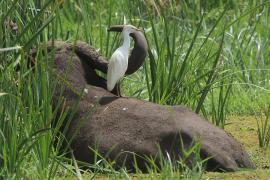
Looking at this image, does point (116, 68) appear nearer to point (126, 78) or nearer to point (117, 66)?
point (117, 66)

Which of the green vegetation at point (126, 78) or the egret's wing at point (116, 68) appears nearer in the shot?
the green vegetation at point (126, 78)

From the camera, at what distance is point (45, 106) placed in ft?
15.3

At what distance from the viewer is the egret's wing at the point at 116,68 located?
539cm

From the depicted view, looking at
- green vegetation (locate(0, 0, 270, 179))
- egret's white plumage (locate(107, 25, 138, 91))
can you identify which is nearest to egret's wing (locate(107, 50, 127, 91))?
egret's white plumage (locate(107, 25, 138, 91))

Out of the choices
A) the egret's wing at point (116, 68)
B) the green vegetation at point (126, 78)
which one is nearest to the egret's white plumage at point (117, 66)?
the egret's wing at point (116, 68)

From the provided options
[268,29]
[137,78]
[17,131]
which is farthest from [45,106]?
[268,29]

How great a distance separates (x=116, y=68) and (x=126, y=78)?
133 cm

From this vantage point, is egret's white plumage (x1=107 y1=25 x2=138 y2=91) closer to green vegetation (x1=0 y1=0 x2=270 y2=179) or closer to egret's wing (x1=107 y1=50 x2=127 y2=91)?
egret's wing (x1=107 y1=50 x2=127 y2=91)

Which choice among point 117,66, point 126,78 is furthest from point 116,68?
point 126,78

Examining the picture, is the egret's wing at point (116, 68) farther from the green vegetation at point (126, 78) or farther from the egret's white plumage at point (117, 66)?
the green vegetation at point (126, 78)

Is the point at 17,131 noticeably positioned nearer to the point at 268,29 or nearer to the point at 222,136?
the point at 222,136

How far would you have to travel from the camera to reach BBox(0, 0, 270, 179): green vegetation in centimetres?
443

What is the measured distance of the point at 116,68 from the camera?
5.40 metres

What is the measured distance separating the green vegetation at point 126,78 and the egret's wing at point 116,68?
12.3 inches
